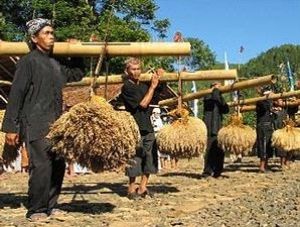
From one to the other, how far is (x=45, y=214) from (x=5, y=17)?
23106 mm

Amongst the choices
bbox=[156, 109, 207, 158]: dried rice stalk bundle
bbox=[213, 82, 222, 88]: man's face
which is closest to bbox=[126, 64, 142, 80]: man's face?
bbox=[156, 109, 207, 158]: dried rice stalk bundle

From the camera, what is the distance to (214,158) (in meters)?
11.8

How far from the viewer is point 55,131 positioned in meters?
5.82

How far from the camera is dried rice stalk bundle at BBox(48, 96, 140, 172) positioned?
570 centimetres

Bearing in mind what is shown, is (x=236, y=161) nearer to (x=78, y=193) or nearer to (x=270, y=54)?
(x=78, y=193)

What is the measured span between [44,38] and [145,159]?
2.49m

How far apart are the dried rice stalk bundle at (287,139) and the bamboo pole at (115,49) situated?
6853 millimetres

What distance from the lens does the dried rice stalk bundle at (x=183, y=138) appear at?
26.5 ft

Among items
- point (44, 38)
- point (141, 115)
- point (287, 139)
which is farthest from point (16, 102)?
point (287, 139)

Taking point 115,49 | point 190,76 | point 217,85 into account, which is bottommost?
point 190,76

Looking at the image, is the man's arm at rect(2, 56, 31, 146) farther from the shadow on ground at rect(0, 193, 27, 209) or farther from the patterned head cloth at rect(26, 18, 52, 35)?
the shadow on ground at rect(0, 193, 27, 209)

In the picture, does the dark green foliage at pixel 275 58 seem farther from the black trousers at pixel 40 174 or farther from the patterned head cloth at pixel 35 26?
the black trousers at pixel 40 174

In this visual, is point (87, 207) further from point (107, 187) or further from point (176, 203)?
point (107, 187)

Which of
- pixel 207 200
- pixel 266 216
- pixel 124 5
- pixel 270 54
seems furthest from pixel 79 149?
pixel 270 54
